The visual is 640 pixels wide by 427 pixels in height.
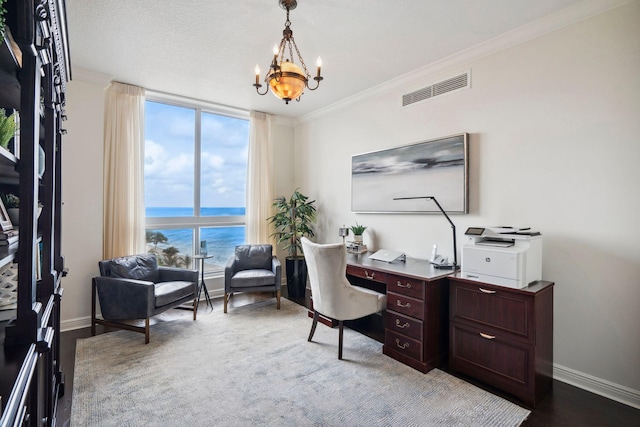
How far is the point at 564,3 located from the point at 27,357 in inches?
144

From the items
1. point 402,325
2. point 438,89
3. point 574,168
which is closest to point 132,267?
point 402,325

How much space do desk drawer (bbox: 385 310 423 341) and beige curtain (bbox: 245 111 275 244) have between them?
2.69 meters

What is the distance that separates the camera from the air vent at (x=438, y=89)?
307cm

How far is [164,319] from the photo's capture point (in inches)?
144

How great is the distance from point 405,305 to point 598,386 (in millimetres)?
1440

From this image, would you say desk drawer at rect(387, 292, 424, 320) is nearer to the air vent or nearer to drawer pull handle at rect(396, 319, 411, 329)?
drawer pull handle at rect(396, 319, 411, 329)

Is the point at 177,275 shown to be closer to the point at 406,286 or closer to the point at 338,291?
the point at 338,291

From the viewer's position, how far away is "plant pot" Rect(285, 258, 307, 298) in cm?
459

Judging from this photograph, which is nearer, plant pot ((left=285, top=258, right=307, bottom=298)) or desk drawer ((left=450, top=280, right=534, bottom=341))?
desk drawer ((left=450, top=280, right=534, bottom=341))

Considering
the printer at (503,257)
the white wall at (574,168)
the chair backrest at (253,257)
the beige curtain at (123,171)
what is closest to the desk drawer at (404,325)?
the printer at (503,257)

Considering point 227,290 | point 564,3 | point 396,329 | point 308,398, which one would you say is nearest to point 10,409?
point 308,398

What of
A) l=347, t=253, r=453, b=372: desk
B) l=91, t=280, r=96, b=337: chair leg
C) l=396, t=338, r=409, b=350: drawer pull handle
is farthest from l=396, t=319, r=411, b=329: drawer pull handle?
l=91, t=280, r=96, b=337: chair leg

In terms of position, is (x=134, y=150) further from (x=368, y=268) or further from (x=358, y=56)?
(x=368, y=268)

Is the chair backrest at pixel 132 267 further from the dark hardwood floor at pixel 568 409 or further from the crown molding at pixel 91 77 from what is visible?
the crown molding at pixel 91 77
